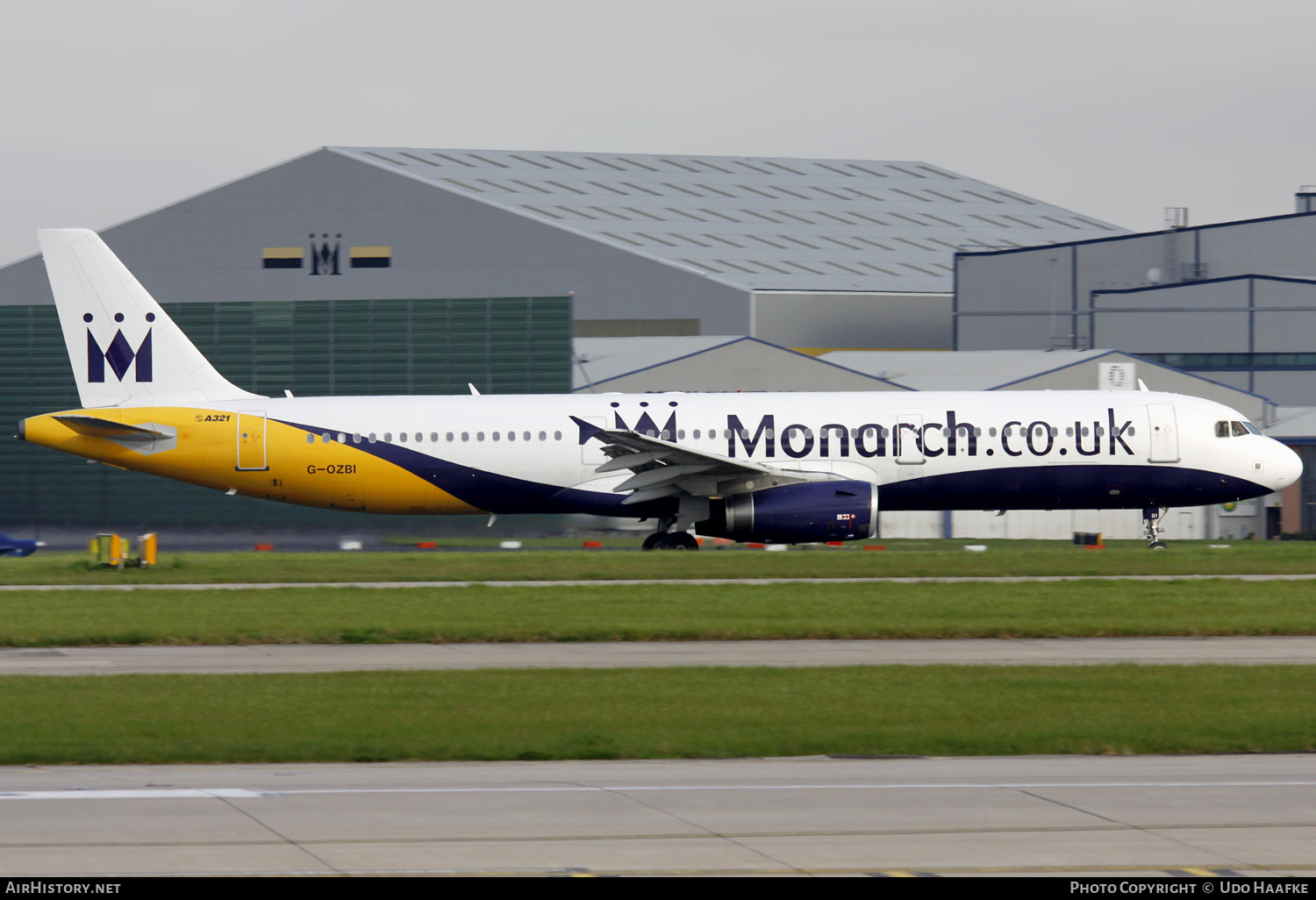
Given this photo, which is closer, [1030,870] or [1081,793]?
[1030,870]

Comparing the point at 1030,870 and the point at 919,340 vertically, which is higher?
the point at 919,340

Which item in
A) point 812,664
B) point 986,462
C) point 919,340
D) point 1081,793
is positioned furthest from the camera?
point 919,340

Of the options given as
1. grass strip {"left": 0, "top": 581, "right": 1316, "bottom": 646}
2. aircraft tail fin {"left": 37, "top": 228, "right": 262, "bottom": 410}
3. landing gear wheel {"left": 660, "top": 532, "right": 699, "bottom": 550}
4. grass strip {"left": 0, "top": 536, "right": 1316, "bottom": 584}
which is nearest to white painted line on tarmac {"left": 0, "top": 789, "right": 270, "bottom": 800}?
grass strip {"left": 0, "top": 581, "right": 1316, "bottom": 646}

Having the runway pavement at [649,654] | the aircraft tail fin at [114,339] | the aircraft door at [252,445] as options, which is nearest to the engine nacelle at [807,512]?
the aircraft door at [252,445]

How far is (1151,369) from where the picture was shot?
5053 cm

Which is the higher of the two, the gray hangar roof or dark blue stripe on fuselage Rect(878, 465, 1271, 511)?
the gray hangar roof

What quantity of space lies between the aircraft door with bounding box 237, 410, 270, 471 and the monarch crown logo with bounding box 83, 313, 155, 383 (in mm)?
2790

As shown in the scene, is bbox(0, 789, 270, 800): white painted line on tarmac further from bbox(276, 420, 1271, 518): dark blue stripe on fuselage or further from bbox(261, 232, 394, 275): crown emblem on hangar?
bbox(261, 232, 394, 275): crown emblem on hangar

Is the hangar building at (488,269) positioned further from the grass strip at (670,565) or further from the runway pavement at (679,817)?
the runway pavement at (679,817)

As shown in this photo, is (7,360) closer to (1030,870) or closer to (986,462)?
(986,462)

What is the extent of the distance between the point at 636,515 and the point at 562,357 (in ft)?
47.5

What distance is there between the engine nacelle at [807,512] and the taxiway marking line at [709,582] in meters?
3.10

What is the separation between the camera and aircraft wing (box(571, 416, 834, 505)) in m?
33.7

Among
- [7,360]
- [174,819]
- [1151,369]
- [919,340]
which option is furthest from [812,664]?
[919,340]
